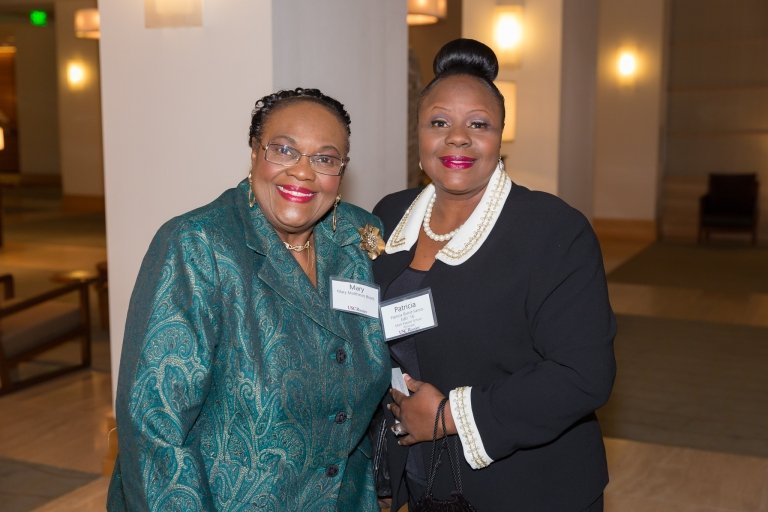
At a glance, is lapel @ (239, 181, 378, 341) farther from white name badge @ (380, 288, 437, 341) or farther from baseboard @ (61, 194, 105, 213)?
baseboard @ (61, 194, 105, 213)

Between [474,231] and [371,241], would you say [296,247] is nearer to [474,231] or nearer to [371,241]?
[371,241]

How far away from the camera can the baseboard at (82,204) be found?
16641mm

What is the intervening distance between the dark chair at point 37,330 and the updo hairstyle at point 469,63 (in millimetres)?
4548

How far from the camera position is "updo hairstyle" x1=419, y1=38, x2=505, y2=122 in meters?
2.20

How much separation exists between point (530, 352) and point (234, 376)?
679mm

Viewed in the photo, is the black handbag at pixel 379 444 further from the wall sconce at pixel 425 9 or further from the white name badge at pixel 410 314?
the wall sconce at pixel 425 9

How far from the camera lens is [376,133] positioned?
4.45m

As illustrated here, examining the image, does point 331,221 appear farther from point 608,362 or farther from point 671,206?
point 671,206

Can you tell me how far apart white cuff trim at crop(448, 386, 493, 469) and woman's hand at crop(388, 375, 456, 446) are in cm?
2

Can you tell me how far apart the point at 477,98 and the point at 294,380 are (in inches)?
31.8

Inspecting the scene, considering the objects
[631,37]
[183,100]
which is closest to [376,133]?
[183,100]

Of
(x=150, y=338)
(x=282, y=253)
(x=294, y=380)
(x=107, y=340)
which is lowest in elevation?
(x=107, y=340)

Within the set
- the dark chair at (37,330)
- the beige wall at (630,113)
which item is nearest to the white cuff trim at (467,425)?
the dark chair at (37,330)

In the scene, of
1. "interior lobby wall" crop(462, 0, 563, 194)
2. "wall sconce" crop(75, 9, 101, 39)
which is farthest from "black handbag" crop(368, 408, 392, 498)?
"wall sconce" crop(75, 9, 101, 39)
